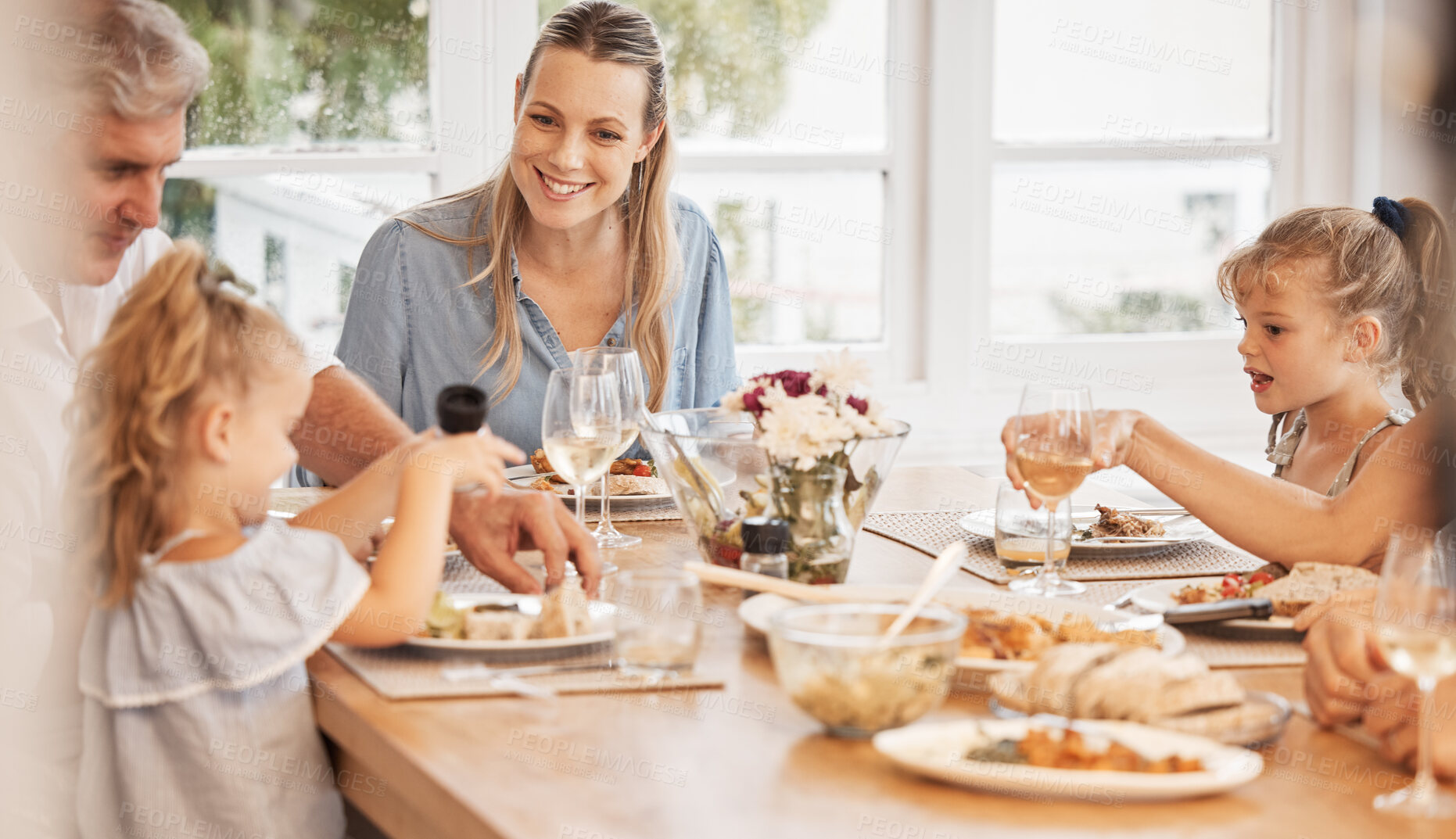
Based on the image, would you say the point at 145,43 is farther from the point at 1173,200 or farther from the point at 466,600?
the point at 1173,200

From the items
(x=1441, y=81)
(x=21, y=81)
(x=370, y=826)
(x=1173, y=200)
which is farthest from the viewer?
(x=1173, y=200)

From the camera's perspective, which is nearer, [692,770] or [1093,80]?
[692,770]

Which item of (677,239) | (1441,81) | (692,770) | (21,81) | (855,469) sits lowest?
(692,770)

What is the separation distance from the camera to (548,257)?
2.51 metres

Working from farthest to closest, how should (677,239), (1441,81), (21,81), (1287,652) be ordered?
1. (1441,81)
2. (677,239)
3. (21,81)
4. (1287,652)

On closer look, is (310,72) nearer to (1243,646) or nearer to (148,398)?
(148,398)

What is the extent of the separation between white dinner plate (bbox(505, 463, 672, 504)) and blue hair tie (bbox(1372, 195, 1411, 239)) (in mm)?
1108

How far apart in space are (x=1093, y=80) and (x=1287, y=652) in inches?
110

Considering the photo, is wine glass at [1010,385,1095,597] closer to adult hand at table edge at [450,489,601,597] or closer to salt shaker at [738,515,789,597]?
salt shaker at [738,515,789,597]

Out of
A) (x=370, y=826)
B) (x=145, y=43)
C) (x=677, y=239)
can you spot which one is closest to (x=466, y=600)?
(x=370, y=826)

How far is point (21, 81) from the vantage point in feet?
5.25

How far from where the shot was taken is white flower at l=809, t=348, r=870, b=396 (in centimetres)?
146

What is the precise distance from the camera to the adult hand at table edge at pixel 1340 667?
3.37 ft

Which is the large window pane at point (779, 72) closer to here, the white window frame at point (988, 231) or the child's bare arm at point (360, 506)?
the white window frame at point (988, 231)
